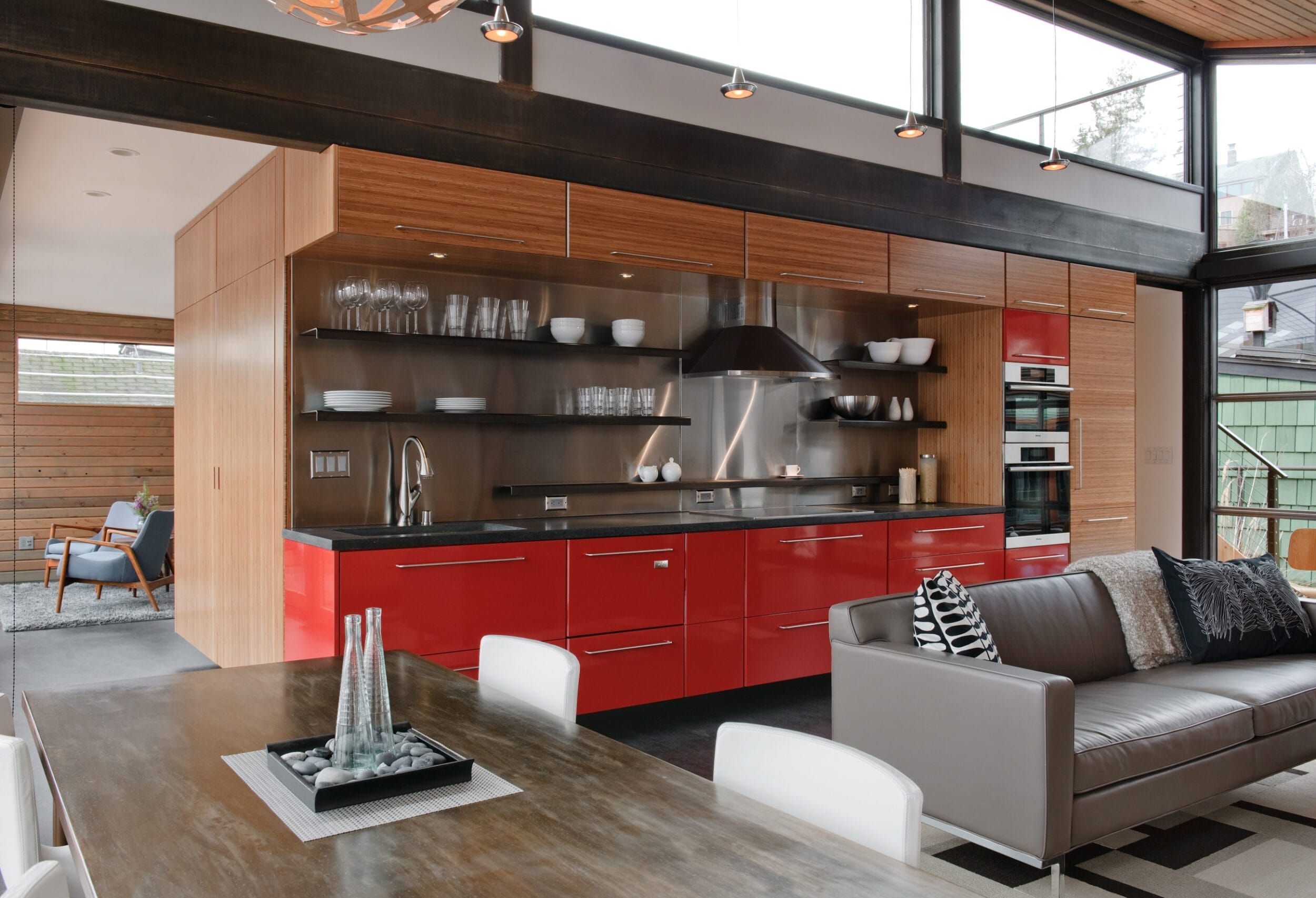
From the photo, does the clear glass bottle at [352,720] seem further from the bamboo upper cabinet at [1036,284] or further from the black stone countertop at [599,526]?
the bamboo upper cabinet at [1036,284]

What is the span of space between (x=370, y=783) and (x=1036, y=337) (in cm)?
494

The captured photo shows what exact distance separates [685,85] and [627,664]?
250 cm

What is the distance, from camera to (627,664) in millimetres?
3893


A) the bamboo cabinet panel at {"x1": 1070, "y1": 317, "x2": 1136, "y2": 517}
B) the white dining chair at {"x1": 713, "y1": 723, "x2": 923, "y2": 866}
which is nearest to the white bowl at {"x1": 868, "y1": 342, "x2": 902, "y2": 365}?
the bamboo cabinet panel at {"x1": 1070, "y1": 317, "x2": 1136, "y2": 517}

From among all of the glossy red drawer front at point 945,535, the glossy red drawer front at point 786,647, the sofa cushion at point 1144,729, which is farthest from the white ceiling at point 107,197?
the sofa cushion at point 1144,729

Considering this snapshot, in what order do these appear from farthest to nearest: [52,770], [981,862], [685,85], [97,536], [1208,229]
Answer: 1. [97,536]
2. [1208,229]
3. [685,85]
4. [981,862]
5. [52,770]

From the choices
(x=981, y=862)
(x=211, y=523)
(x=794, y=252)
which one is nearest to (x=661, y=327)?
(x=794, y=252)

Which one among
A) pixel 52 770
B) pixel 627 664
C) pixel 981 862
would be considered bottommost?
pixel 981 862

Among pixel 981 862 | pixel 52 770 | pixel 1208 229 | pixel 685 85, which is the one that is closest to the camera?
pixel 52 770

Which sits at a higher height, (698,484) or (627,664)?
(698,484)

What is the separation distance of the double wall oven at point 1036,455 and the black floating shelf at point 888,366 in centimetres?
41

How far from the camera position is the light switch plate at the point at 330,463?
153 inches

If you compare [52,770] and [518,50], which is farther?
[518,50]

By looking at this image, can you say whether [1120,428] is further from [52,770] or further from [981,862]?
[52,770]
